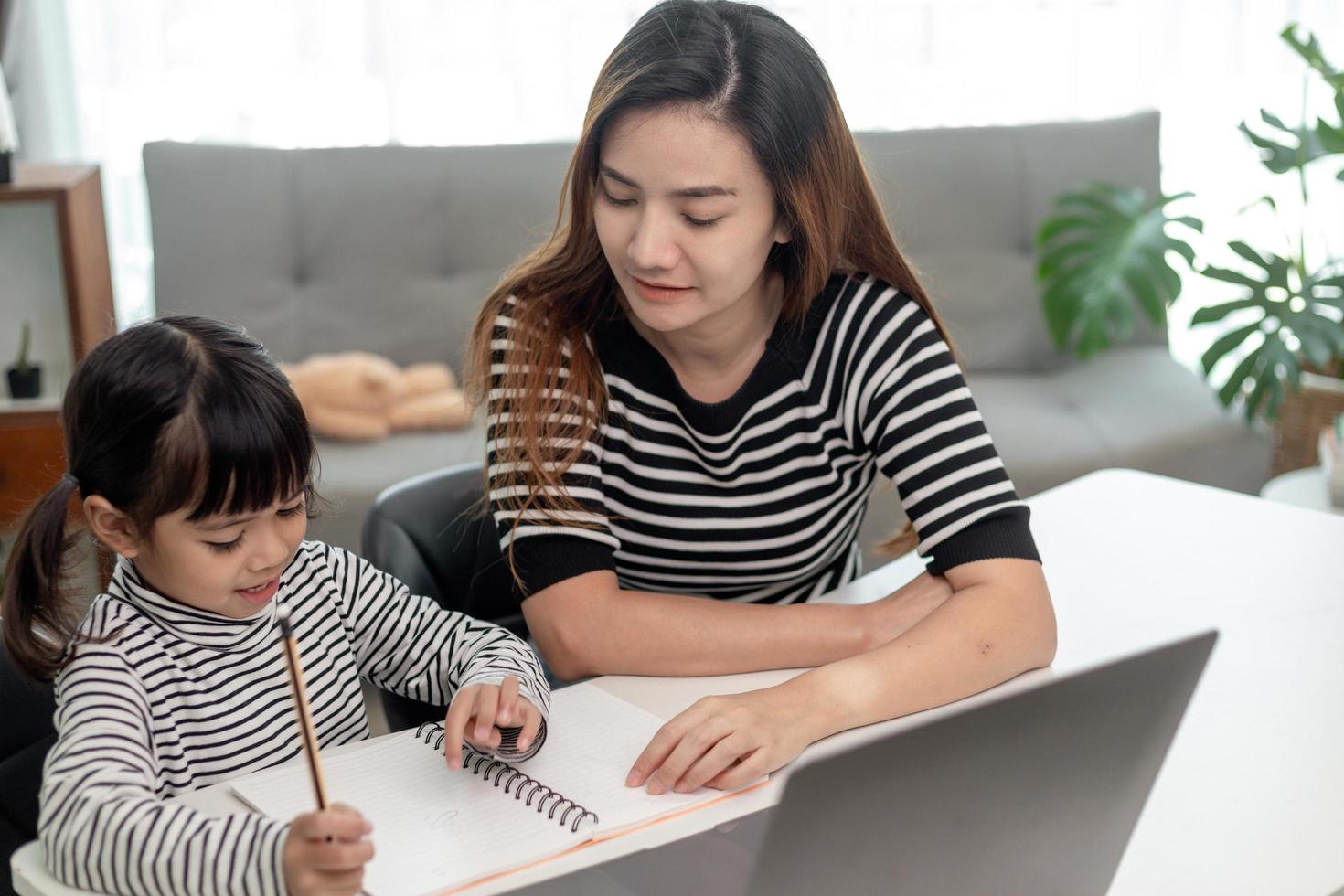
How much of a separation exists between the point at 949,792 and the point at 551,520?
0.66 m

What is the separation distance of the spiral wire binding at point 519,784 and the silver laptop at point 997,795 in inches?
10.2

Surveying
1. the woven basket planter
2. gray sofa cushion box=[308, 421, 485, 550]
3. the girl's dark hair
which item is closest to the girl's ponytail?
the girl's dark hair

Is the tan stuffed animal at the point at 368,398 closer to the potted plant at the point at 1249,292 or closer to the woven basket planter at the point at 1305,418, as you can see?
the potted plant at the point at 1249,292

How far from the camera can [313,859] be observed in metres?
0.75

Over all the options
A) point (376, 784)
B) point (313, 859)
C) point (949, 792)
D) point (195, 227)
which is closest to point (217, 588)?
point (376, 784)

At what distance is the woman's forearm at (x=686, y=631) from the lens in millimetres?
1189

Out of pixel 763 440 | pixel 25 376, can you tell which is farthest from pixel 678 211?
pixel 25 376

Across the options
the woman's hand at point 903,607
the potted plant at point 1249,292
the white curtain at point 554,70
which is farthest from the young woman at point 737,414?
the white curtain at point 554,70

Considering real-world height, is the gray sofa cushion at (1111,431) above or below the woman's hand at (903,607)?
below

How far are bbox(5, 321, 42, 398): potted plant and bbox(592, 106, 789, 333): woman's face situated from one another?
1832 mm

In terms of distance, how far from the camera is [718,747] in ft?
3.21

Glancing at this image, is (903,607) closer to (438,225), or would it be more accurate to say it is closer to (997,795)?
(997,795)

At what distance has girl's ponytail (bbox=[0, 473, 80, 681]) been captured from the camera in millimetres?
977

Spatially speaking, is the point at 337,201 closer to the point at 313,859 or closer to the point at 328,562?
the point at 328,562
